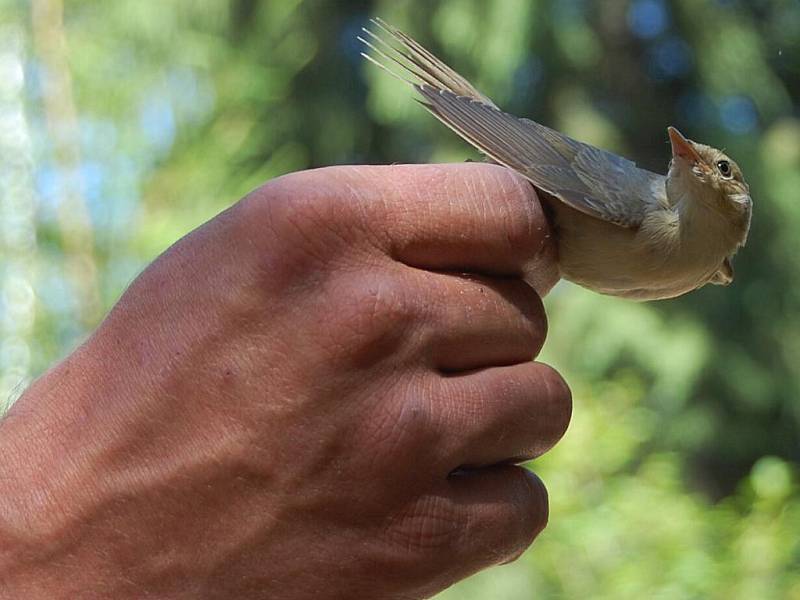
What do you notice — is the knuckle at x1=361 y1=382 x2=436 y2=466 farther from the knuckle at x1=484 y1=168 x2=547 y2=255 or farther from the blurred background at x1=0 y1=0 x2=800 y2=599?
the blurred background at x1=0 y1=0 x2=800 y2=599

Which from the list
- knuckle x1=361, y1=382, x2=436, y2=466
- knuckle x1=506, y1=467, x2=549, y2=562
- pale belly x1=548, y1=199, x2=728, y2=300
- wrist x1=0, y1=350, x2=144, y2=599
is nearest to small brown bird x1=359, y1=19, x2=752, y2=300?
pale belly x1=548, y1=199, x2=728, y2=300

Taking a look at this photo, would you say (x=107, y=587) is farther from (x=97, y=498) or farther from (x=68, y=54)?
(x=68, y=54)

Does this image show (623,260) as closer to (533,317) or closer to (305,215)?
(533,317)

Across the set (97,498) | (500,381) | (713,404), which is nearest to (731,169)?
(500,381)

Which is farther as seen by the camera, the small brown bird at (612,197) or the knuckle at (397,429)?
the small brown bird at (612,197)

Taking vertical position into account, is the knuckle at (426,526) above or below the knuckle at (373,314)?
below

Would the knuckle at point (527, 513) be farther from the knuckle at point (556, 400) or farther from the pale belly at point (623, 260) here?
the pale belly at point (623, 260)

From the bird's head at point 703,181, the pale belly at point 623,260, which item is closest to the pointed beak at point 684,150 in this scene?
the bird's head at point 703,181
